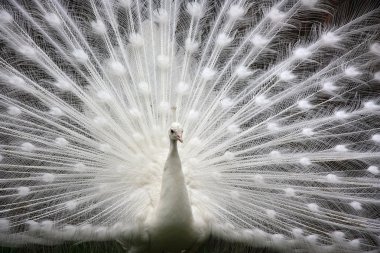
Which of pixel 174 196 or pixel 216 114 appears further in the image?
pixel 216 114

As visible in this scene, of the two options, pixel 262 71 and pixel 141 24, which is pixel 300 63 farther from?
A: pixel 141 24

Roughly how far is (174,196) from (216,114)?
1.89ft

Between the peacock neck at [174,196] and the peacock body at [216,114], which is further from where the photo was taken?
the peacock body at [216,114]

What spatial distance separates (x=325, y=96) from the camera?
9.35ft

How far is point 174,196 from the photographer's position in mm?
2545

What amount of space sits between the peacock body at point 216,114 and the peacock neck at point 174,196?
141mm

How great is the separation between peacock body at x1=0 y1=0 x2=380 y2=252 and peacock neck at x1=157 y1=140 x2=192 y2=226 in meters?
0.14

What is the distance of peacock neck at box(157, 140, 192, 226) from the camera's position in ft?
8.29

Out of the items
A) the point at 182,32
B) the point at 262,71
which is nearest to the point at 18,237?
the point at 182,32

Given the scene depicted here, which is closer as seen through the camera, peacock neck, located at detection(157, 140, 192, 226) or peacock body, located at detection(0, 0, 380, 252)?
peacock neck, located at detection(157, 140, 192, 226)

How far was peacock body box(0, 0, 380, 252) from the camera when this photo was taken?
271cm

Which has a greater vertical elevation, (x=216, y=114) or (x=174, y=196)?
(x=216, y=114)

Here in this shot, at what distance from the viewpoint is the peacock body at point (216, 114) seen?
2.71 metres

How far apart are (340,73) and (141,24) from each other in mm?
1079
